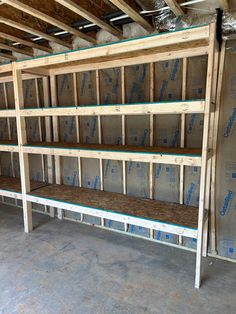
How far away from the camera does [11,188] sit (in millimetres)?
3434

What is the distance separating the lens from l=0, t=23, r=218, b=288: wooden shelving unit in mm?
1946

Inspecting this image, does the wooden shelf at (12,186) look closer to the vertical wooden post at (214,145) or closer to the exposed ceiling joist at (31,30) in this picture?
the exposed ceiling joist at (31,30)

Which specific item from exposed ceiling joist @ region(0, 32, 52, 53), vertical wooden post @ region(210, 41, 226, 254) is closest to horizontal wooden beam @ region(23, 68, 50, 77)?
exposed ceiling joist @ region(0, 32, 52, 53)

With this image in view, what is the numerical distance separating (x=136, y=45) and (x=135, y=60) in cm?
66

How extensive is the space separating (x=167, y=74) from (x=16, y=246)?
2.64 metres

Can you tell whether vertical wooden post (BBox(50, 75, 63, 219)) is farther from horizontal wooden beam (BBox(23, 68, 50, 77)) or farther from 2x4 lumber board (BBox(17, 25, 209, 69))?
2x4 lumber board (BBox(17, 25, 209, 69))

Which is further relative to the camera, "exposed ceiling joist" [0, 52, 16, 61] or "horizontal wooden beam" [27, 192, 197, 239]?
"exposed ceiling joist" [0, 52, 16, 61]

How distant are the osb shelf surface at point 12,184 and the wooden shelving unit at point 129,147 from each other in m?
0.02

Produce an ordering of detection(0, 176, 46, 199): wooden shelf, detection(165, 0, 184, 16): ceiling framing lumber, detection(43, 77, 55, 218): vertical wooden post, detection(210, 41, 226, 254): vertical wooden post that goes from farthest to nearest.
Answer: detection(43, 77, 55, 218): vertical wooden post, detection(0, 176, 46, 199): wooden shelf, detection(210, 41, 226, 254): vertical wooden post, detection(165, 0, 184, 16): ceiling framing lumber

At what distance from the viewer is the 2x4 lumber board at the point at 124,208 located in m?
2.22

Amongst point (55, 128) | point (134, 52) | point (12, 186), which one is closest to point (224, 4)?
point (134, 52)

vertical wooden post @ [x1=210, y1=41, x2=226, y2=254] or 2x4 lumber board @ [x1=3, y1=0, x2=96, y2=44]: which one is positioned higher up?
2x4 lumber board @ [x1=3, y1=0, x2=96, y2=44]

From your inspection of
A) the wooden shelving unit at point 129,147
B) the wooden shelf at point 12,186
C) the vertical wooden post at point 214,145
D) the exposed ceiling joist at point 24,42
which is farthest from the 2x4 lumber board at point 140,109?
the wooden shelf at point 12,186

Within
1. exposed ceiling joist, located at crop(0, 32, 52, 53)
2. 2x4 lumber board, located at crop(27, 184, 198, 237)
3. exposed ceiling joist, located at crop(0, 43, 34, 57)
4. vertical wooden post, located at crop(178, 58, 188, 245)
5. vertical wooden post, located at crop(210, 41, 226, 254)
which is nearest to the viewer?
2x4 lumber board, located at crop(27, 184, 198, 237)
